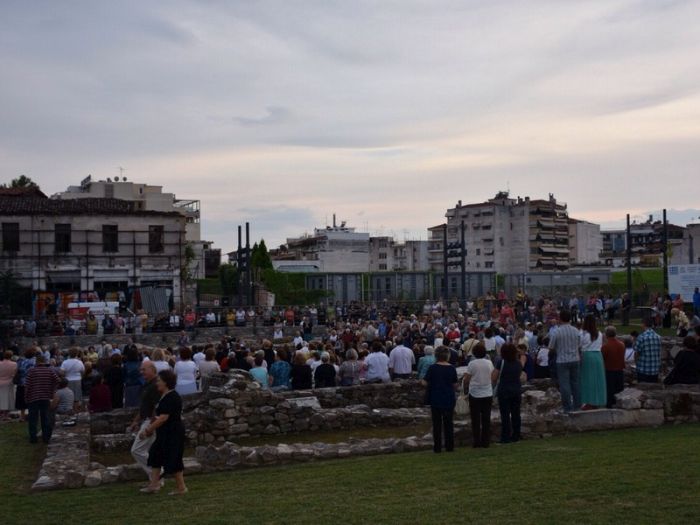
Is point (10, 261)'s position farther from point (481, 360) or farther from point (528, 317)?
point (481, 360)

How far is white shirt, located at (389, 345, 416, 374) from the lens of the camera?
21109 millimetres

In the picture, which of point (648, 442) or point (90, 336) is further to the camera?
point (90, 336)

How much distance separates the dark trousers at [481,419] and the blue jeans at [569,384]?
6.25 feet

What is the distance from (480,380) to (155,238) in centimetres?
4601

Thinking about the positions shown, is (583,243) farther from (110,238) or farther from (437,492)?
(437,492)

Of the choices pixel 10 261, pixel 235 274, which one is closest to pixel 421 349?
pixel 10 261

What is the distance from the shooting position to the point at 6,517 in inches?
395

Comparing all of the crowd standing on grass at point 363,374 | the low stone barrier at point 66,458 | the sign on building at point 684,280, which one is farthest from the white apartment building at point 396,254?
the low stone barrier at point 66,458

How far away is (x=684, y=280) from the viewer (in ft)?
128

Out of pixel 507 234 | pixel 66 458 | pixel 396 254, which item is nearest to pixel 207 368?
pixel 66 458

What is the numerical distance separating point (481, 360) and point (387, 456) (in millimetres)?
2100

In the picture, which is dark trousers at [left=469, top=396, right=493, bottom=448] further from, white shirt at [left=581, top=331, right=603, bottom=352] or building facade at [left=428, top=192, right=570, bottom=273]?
building facade at [left=428, top=192, right=570, bottom=273]

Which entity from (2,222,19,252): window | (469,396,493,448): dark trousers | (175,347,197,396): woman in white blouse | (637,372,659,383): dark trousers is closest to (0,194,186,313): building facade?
(2,222,19,252): window

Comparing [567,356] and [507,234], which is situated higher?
[507,234]
